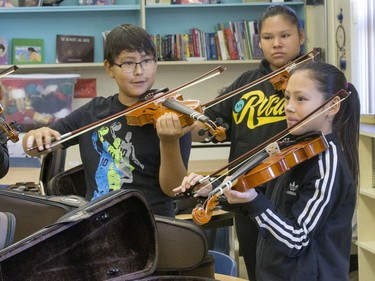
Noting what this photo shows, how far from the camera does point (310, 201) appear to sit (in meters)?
1.46

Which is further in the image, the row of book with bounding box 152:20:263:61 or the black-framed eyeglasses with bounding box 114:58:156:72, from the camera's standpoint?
the row of book with bounding box 152:20:263:61

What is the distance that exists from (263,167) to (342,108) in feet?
1.22

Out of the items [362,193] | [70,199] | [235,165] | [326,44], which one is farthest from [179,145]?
[326,44]

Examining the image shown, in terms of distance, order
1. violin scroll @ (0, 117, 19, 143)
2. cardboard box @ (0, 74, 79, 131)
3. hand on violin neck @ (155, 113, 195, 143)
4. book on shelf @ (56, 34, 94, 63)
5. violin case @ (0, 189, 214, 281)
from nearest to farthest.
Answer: violin case @ (0, 189, 214, 281), hand on violin neck @ (155, 113, 195, 143), violin scroll @ (0, 117, 19, 143), cardboard box @ (0, 74, 79, 131), book on shelf @ (56, 34, 94, 63)

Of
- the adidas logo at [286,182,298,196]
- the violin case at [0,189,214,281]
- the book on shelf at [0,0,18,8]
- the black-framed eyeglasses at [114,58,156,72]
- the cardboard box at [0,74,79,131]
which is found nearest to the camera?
the violin case at [0,189,214,281]

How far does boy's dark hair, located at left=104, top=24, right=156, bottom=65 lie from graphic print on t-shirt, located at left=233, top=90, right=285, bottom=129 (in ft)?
1.32

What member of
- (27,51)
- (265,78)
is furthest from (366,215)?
(27,51)

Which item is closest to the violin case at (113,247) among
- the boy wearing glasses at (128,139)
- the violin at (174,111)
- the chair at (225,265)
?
the boy wearing glasses at (128,139)

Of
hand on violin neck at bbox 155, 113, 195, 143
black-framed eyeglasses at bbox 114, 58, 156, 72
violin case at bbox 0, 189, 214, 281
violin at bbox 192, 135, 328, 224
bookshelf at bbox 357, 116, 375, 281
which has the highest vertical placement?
black-framed eyeglasses at bbox 114, 58, 156, 72

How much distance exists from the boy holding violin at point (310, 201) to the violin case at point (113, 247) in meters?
0.10

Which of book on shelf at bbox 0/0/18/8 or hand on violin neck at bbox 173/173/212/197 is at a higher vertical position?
book on shelf at bbox 0/0/18/8

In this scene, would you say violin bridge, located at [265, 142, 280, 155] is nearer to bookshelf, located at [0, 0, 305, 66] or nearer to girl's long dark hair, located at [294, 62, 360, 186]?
girl's long dark hair, located at [294, 62, 360, 186]

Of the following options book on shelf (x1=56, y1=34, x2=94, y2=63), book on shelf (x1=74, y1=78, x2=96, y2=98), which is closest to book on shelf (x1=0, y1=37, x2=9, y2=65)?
book on shelf (x1=56, y1=34, x2=94, y2=63)

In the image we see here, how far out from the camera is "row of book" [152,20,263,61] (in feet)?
15.8
